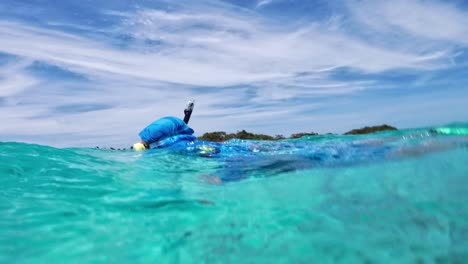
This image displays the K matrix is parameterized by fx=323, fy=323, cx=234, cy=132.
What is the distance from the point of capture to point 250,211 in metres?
3.85

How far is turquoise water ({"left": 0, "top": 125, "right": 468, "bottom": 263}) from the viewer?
2.78 meters

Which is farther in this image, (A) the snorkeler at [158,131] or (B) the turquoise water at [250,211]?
(A) the snorkeler at [158,131]

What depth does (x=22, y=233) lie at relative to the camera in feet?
11.2

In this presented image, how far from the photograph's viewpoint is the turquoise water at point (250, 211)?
2.78m

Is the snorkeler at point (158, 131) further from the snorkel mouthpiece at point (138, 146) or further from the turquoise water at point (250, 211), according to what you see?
the turquoise water at point (250, 211)

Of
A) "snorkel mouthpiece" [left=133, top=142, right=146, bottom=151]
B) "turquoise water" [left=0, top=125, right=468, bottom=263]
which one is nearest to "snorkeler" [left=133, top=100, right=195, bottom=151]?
"snorkel mouthpiece" [left=133, top=142, right=146, bottom=151]

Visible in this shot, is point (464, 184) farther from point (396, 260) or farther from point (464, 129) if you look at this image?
point (464, 129)

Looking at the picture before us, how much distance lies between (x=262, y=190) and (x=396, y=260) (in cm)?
247

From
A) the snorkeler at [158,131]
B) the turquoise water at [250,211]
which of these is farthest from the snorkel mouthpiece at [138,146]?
the turquoise water at [250,211]

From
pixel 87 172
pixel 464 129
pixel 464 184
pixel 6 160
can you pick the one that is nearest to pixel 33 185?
pixel 87 172

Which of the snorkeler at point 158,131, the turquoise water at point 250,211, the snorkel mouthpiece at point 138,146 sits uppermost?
the snorkeler at point 158,131

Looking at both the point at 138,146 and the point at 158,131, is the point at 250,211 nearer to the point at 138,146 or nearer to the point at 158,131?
the point at 158,131

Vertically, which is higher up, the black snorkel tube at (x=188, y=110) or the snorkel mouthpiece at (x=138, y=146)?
the black snorkel tube at (x=188, y=110)

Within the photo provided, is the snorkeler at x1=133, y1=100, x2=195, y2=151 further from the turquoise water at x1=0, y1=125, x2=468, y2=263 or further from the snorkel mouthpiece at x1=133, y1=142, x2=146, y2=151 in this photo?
the turquoise water at x1=0, y1=125, x2=468, y2=263
